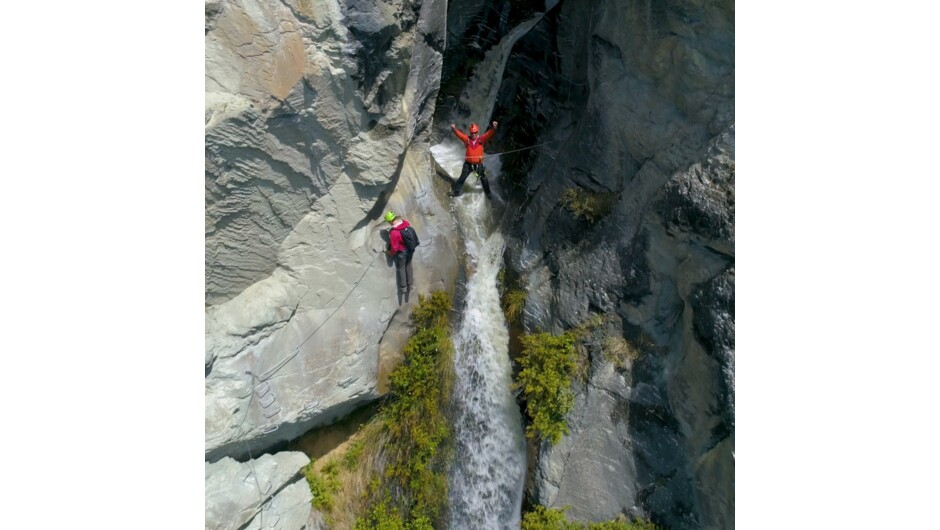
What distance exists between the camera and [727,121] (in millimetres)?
7250

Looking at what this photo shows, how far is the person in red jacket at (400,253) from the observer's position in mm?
9086

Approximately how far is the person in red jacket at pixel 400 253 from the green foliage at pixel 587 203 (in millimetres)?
2755

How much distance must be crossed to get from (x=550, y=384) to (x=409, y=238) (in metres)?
3.28

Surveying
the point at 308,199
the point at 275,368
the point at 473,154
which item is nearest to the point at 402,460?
the point at 275,368

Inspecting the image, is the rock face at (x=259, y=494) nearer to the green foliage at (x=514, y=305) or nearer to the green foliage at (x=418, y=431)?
the green foliage at (x=418, y=431)

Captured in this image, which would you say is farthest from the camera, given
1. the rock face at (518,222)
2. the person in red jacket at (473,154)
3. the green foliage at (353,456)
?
the person in red jacket at (473,154)

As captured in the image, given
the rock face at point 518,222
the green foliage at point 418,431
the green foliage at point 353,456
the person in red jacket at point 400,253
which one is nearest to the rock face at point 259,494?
the rock face at point 518,222

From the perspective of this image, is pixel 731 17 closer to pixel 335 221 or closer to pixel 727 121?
pixel 727 121

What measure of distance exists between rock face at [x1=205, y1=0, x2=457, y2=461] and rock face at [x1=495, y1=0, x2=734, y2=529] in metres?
2.12

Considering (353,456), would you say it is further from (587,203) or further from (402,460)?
(587,203)

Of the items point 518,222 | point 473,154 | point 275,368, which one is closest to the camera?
point 275,368

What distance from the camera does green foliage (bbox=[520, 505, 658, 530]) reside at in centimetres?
877

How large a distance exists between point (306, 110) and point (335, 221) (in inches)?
72.0

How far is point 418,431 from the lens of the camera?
9.40 meters
